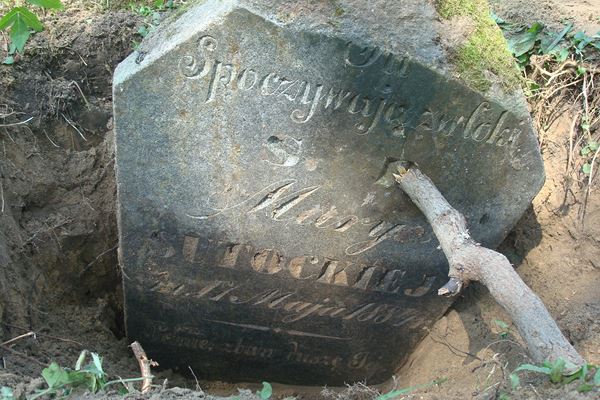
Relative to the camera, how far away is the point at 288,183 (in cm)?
255

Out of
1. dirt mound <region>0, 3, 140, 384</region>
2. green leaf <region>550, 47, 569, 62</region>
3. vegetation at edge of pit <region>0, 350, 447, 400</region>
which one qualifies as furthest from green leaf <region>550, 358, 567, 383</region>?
dirt mound <region>0, 3, 140, 384</region>

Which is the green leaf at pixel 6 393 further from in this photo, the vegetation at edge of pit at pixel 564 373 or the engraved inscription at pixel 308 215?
the vegetation at edge of pit at pixel 564 373

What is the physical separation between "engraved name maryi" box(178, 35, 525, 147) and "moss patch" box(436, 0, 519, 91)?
0.39 ft

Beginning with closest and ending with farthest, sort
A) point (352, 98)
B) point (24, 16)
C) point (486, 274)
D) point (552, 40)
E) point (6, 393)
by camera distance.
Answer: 1. point (6, 393)
2. point (486, 274)
3. point (352, 98)
4. point (24, 16)
5. point (552, 40)

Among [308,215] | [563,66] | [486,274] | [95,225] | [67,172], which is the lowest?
[95,225]

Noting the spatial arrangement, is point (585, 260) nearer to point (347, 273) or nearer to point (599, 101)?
point (599, 101)

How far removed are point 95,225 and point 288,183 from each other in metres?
1.24

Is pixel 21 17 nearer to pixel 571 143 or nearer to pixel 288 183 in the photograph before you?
pixel 288 183

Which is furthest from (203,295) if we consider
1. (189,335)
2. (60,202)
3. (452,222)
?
(452,222)

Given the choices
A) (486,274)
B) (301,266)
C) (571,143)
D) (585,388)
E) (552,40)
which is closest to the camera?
(585,388)

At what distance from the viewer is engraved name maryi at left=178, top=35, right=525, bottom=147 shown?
7.36ft

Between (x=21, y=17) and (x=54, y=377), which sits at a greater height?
(x=21, y=17)

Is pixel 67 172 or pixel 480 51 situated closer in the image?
pixel 480 51

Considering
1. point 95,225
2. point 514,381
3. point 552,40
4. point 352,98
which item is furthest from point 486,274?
point 95,225
